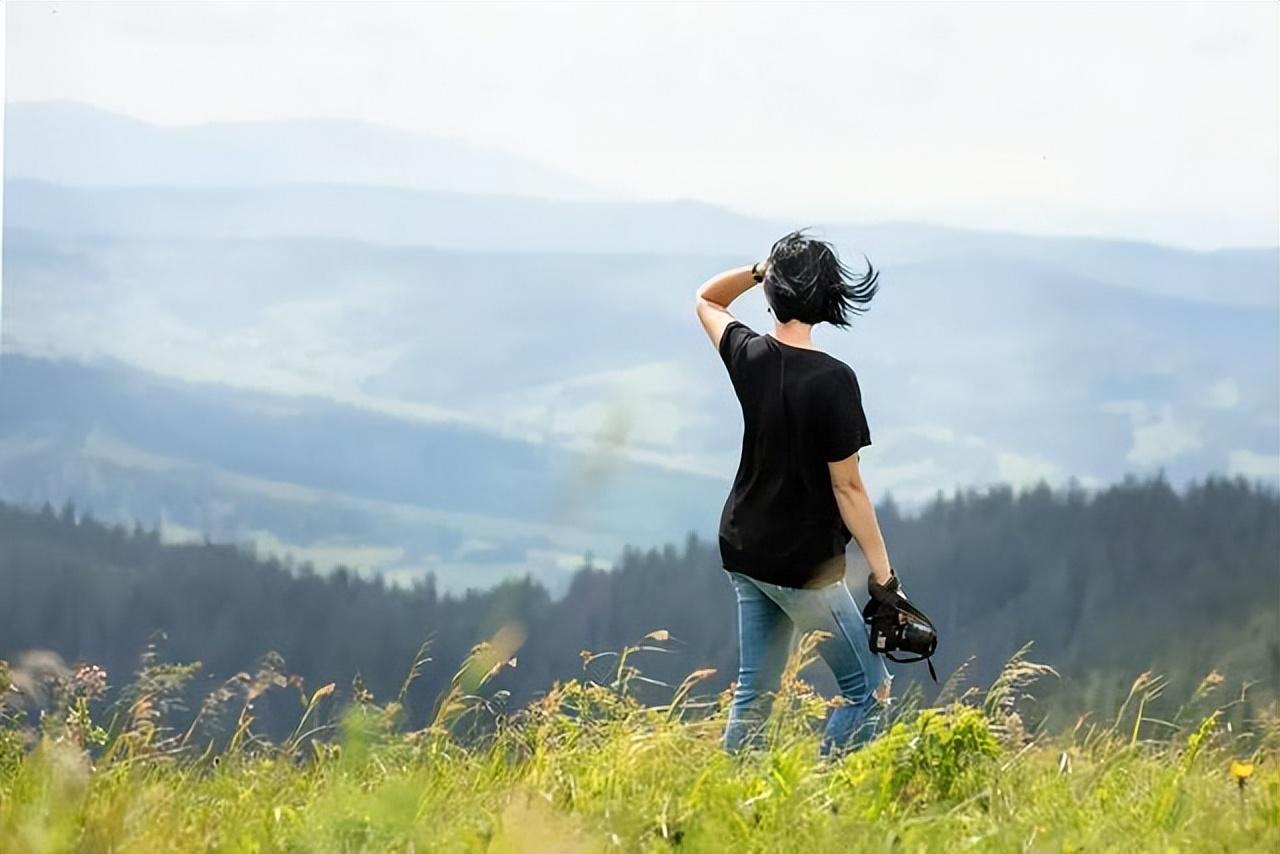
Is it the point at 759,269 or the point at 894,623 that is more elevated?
the point at 759,269

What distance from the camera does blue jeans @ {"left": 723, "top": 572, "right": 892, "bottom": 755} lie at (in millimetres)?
4141

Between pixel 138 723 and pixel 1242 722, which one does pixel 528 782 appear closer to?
pixel 138 723

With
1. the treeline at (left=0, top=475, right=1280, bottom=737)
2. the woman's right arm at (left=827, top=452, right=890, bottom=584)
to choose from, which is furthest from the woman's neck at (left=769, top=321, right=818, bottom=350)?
the treeline at (left=0, top=475, right=1280, bottom=737)

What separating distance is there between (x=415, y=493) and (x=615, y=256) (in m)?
1.10

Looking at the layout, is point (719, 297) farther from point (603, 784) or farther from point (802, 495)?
point (603, 784)

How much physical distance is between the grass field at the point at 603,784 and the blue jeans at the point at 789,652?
0.18ft

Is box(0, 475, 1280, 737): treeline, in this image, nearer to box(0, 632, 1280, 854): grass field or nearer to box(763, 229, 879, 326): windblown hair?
box(0, 632, 1280, 854): grass field

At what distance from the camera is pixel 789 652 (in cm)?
432

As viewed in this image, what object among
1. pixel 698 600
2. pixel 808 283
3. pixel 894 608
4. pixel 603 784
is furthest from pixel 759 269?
pixel 698 600

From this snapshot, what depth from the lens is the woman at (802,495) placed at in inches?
161

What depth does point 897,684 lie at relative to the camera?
19.4 feet

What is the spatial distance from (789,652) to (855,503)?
18.3 inches

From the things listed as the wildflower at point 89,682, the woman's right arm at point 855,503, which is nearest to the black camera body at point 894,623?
the woman's right arm at point 855,503

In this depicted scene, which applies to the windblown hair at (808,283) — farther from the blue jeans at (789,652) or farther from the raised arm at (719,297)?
the blue jeans at (789,652)
